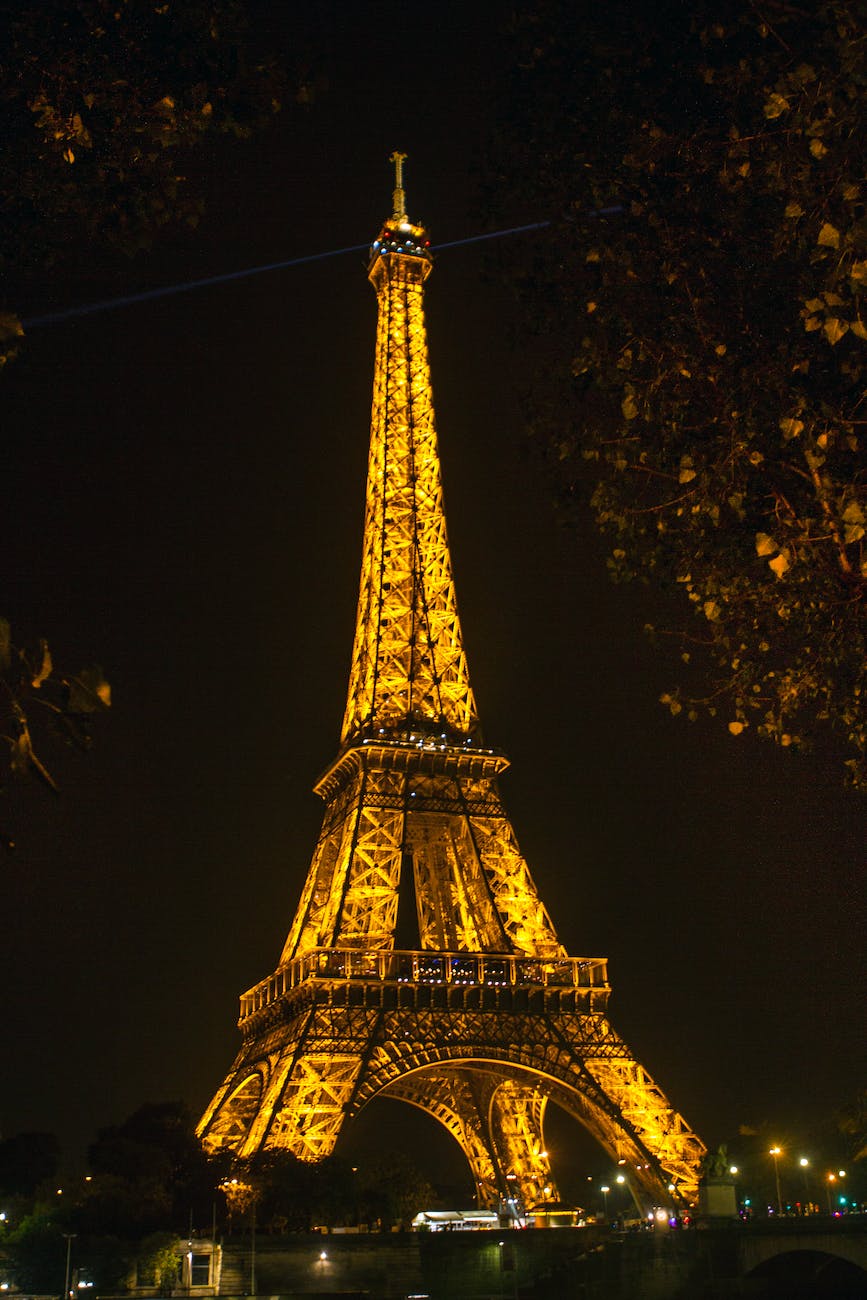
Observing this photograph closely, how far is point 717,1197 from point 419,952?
13.3 meters

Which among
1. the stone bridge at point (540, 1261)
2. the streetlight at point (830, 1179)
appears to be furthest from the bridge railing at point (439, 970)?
the streetlight at point (830, 1179)

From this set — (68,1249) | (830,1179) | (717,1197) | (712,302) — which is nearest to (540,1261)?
(717,1197)

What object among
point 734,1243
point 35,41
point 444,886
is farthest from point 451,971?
point 35,41

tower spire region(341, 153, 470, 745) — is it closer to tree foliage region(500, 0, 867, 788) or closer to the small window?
the small window

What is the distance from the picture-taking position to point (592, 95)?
8930 mm

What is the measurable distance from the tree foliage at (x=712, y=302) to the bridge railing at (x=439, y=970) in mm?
35666

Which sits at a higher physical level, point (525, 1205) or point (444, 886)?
point (444, 886)

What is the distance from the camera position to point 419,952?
45.6 meters

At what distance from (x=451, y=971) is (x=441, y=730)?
11041 mm

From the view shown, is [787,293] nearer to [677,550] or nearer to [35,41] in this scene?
[677,550]

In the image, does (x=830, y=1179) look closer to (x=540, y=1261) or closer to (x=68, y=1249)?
(x=540, y=1261)

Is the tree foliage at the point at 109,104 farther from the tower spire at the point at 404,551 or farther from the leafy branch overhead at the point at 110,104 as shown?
the tower spire at the point at 404,551

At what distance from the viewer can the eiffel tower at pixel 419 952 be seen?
139ft

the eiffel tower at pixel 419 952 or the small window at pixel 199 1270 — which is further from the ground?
the eiffel tower at pixel 419 952
